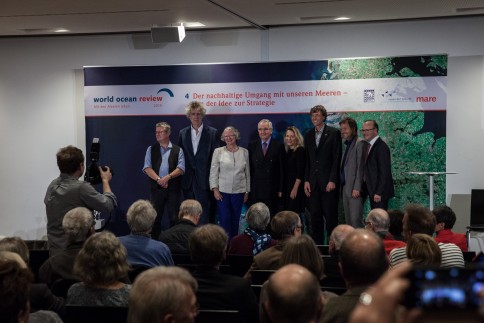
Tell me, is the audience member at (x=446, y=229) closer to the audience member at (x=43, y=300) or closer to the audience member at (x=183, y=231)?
the audience member at (x=183, y=231)

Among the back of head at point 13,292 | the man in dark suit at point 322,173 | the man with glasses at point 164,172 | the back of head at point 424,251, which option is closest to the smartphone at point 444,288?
the back of head at point 13,292

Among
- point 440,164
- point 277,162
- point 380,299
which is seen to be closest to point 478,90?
point 440,164

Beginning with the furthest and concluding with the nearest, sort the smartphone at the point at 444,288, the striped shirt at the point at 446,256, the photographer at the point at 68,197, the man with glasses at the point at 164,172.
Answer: the man with glasses at the point at 164,172, the photographer at the point at 68,197, the striped shirt at the point at 446,256, the smartphone at the point at 444,288

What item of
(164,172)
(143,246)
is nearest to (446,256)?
(143,246)

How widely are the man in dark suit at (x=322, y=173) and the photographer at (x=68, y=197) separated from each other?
3.36 meters

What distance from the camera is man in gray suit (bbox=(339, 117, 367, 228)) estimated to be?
8.80 meters

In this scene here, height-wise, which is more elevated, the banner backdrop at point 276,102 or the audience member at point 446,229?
the banner backdrop at point 276,102

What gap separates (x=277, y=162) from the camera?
9.23m

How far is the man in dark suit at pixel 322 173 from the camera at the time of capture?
8945 millimetres

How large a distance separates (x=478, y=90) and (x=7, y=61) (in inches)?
270

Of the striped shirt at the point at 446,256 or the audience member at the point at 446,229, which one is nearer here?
the striped shirt at the point at 446,256

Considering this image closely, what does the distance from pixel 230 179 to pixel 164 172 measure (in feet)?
3.08

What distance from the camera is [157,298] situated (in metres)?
2.17

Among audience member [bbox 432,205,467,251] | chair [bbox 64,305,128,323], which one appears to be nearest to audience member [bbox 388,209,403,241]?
audience member [bbox 432,205,467,251]
